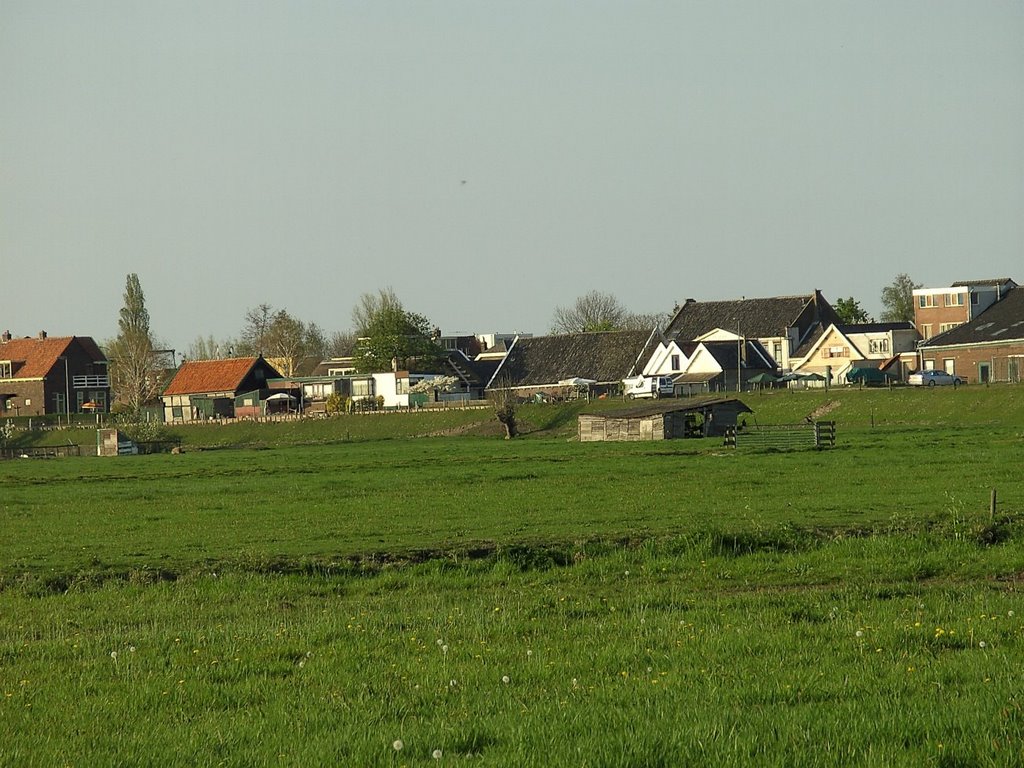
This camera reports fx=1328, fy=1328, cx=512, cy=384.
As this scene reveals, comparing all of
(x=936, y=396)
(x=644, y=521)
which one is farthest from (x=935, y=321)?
(x=644, y=521)

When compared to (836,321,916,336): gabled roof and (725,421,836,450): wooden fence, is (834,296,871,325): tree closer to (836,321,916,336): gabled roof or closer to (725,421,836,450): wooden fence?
(836,321,916,336): gabled roof

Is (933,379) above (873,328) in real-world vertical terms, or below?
below

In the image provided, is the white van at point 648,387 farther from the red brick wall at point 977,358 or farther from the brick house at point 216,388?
the brick house at point 216,388

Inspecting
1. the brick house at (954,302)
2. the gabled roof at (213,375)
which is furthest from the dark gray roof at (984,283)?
the gabled roof at (213,375)

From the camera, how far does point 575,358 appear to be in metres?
138

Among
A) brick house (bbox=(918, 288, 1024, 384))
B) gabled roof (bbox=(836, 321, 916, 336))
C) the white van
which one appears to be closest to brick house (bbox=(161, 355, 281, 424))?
the white van

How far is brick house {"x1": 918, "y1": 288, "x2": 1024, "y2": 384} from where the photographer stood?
105m

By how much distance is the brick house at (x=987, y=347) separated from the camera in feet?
345

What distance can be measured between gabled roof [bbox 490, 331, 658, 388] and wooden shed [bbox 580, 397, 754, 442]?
168 ft

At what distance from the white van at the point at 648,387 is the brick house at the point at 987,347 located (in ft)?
73.2

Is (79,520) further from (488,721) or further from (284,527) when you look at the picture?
(488,721)

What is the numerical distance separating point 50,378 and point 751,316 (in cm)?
7860

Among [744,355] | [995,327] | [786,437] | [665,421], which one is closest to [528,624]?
[786,437]

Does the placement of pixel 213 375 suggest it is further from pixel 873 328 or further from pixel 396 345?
pixel 873 328
